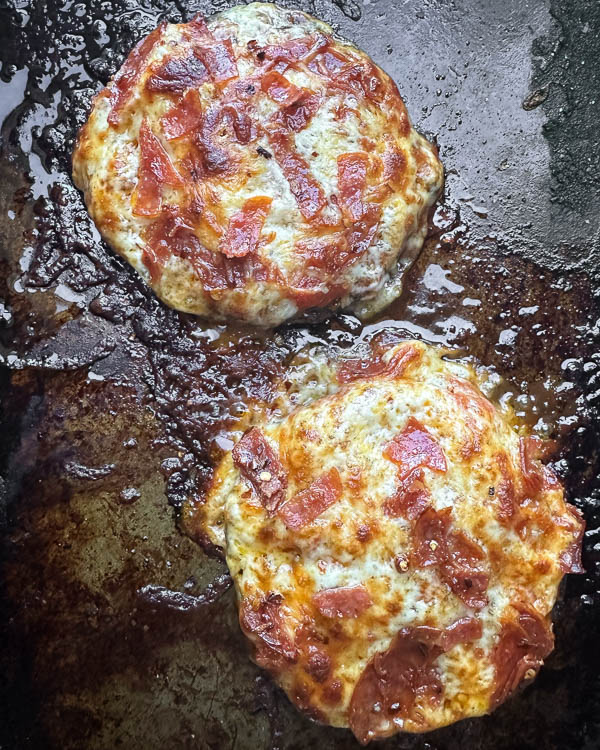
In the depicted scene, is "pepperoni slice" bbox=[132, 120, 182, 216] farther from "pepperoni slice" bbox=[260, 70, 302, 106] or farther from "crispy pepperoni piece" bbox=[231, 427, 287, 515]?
"crispy pepperoni piece" bbox=[231, 427, 287, 515]

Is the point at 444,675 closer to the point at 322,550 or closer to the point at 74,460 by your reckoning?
the point at 322,550

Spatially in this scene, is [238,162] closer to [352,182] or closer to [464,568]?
[352,182]

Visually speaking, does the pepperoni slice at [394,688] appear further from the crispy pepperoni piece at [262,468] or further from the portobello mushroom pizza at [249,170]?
the portobello mushroom pizza at [249,170]

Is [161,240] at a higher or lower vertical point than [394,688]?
higher

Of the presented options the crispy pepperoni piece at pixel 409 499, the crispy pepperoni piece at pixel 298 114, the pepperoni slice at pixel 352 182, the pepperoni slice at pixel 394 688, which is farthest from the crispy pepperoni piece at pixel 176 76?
the pepperoni slice at pixel 394 688

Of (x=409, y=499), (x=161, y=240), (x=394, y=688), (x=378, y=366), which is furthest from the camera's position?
(x=378, y=366)

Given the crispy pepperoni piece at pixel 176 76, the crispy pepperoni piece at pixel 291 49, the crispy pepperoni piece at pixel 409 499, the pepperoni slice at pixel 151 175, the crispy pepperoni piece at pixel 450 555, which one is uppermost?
the crispy pepperoni piece at pixel 291 49

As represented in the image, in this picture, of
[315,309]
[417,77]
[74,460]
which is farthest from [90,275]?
[417,77]

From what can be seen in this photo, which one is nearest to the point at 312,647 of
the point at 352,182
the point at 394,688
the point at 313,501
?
the point at 394,688
